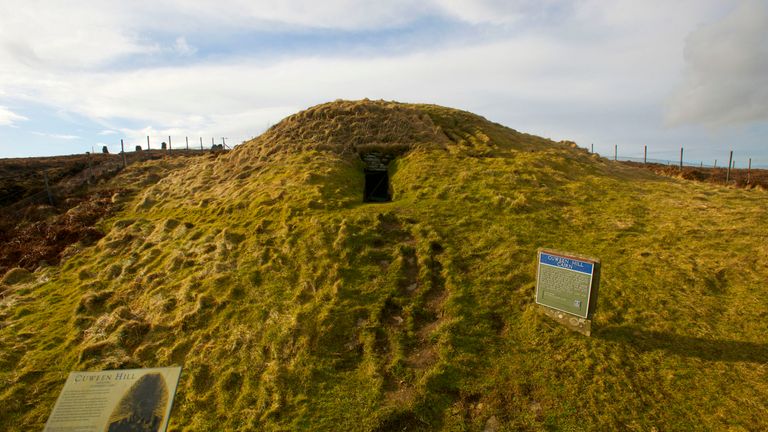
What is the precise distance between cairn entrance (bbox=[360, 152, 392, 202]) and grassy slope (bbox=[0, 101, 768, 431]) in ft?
10.8

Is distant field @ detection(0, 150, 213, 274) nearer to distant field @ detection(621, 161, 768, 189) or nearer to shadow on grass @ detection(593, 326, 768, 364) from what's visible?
shadow on grass @ detection(593, 326, 768, 364)

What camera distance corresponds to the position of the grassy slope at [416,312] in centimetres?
725

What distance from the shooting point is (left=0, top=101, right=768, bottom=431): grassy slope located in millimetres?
7246

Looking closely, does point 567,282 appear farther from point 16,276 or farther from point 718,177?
point 718,177

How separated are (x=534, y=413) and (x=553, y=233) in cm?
713

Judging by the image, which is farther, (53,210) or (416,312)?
(53,210)

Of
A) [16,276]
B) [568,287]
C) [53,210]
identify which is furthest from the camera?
[53,210]

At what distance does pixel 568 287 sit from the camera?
336 inches

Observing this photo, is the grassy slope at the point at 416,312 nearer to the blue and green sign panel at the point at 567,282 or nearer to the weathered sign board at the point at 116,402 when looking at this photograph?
the blue and green sign panel at the point at 567,282

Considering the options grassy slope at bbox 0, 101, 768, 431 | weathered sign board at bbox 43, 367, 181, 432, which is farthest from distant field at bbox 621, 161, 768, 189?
weathered sign board at bbox 43, 367, 181, 432

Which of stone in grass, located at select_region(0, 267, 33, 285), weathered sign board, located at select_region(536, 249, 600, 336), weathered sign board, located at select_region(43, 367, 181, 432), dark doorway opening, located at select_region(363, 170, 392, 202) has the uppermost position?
dark doorway opening, located at select_region(363, 170, 392, 202)

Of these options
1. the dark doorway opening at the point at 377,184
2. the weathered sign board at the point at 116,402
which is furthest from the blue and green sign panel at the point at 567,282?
the dark doorway opening at the point at 377,184

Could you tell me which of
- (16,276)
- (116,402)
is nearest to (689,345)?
(116,402)

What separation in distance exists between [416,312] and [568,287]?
3.70 meters
